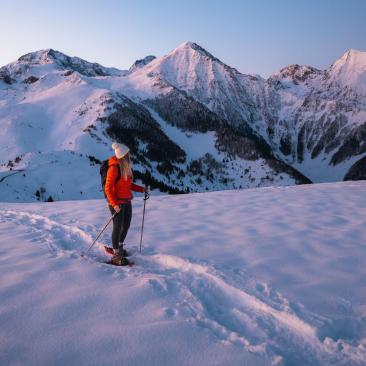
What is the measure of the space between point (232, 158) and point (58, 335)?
154 metres

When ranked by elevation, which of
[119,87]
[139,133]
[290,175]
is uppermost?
[119,87]

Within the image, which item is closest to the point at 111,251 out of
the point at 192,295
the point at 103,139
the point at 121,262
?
the point at 121,262

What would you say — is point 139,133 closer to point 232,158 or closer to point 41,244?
point 232,158

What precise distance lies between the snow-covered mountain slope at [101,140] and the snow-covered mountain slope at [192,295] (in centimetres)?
3682

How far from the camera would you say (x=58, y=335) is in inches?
195

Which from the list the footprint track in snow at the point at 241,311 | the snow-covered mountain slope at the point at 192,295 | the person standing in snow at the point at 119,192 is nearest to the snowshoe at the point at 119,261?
the person standing in snow at the point at 119,192

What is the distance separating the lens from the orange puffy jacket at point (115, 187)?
27.8ft

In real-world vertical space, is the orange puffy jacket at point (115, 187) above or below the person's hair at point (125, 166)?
below

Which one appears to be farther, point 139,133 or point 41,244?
point 139,133

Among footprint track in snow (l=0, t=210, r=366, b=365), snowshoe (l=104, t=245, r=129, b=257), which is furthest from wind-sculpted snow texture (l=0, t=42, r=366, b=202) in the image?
footprint track in snow (l=0, t=210, r=366, b=365)

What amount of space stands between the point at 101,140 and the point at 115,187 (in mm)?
99014

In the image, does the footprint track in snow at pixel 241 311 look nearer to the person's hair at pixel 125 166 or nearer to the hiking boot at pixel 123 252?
the hiking boot at pixel 123 252

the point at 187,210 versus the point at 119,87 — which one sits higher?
the point at 119,87

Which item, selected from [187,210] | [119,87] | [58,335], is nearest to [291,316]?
[58,335]
